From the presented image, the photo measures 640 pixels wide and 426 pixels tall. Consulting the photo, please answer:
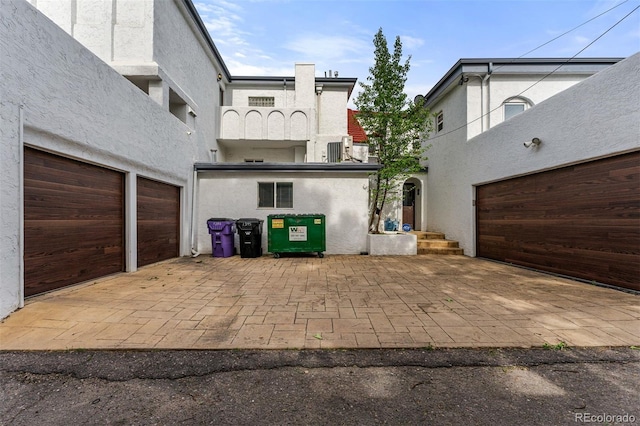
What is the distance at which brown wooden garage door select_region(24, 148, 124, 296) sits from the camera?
12.6 ft

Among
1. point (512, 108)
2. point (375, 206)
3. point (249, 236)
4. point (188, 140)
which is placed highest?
point (512, 108)

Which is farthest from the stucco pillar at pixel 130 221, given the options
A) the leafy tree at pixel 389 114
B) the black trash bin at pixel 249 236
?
the leafy tree at pixel 389 114

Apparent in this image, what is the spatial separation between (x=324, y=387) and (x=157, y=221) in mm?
6684

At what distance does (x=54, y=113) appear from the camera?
4035 millimetres

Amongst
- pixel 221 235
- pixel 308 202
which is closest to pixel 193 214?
pixel 221 235

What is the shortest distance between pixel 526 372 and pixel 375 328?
4.52 ft

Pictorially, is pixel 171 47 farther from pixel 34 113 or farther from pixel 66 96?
pixel 34 113

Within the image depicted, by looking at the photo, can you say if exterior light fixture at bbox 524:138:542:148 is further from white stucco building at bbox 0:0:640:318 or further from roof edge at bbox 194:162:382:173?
roof edge at bbox 194:162:382:173

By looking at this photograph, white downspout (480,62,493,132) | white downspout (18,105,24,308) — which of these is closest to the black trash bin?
white downspout (18,105,24,308)

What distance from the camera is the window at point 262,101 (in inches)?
530

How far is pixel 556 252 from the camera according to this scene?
583 cm

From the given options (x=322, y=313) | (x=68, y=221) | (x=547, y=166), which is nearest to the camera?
(x=322, y=313)

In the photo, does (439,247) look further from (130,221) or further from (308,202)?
(130,221)

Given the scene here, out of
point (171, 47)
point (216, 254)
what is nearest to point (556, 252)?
point (216, 254)
